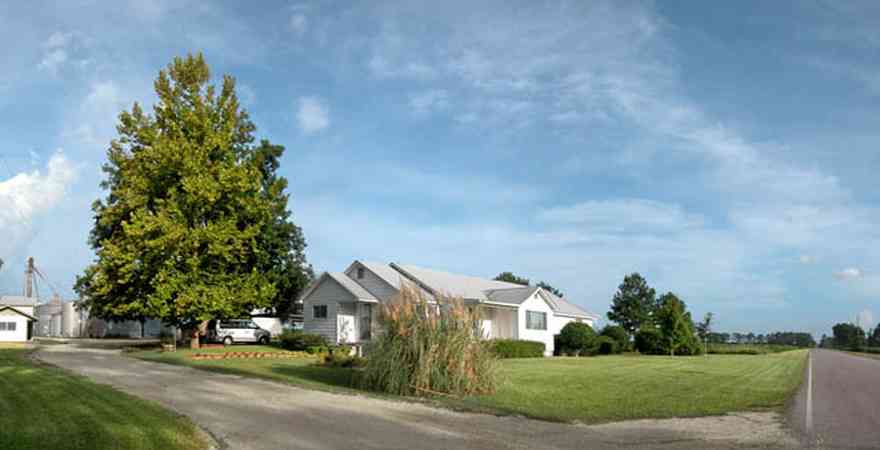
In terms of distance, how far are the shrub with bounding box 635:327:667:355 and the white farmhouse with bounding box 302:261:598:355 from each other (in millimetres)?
6058

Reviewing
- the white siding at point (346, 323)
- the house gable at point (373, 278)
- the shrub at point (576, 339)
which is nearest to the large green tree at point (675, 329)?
the shrub at point (576, 339)

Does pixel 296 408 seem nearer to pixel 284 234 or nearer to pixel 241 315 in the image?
pixel 241 315

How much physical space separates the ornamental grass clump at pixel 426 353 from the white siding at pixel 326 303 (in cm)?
2022

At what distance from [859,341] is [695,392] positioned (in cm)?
9390

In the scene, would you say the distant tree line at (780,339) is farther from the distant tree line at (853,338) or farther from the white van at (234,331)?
the white van at (234,331)

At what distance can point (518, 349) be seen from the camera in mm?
35094

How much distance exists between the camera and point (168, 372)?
19766 millimetres

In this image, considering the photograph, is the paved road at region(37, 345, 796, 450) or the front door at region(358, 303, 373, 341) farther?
the front door at region(358, 303, 373, 341)

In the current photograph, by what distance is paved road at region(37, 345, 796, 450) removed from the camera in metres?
9.38

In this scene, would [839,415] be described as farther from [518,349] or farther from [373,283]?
[373,283]

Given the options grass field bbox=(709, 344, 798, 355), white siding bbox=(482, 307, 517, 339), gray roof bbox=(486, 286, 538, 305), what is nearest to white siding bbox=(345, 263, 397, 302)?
gray roof bbox=(486, 286, 538, 305)

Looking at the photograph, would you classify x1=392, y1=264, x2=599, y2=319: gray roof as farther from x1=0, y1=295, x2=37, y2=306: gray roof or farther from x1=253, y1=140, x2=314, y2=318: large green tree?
x1=0, y1=295, x2=37, y2=306: gray roof

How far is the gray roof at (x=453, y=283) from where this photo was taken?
3873cm

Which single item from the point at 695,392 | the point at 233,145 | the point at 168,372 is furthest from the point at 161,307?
the point at 695,392
